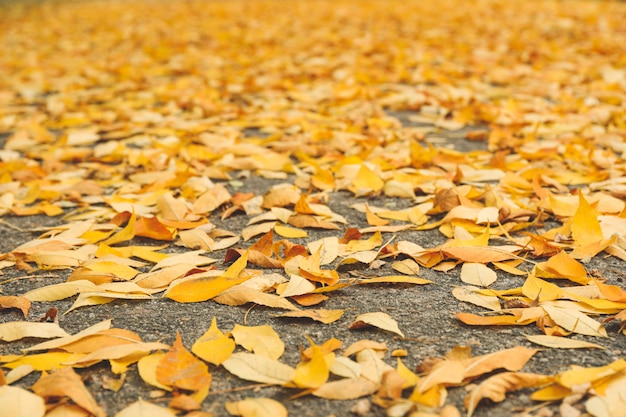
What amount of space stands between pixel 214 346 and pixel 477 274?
64 centimetres

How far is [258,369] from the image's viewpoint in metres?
1.13

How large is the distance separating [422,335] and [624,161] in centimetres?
140

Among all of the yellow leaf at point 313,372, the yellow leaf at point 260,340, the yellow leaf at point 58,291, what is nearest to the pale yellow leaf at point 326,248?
the yellow leaf at point 260,340

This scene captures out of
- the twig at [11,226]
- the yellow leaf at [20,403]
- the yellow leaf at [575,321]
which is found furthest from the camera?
the twig at [11,226]

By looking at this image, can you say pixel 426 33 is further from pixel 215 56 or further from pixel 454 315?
pixel 454 315

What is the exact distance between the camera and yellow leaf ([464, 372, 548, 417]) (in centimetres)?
102

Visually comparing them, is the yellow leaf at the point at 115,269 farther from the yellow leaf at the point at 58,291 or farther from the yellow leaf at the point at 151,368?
the yellow leaf at the point at 151,368

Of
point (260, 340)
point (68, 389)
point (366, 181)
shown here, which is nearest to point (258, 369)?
point (260, 340)

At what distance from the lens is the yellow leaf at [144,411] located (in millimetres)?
1008

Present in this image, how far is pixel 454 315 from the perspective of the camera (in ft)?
4.31

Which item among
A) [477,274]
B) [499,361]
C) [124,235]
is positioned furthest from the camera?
[124,235]

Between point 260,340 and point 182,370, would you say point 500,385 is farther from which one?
point 182,370

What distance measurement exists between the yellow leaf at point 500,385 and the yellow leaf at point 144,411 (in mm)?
482

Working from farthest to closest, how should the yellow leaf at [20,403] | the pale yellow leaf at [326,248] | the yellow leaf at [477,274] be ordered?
the pale yellow leaf at [326,248], the yellow leaf at [477,274], the yellow leaf at [20,403]
